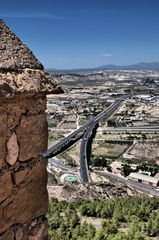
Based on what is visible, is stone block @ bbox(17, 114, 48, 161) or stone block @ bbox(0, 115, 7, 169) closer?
stone block @ bbox(0, 115, 7, 169)

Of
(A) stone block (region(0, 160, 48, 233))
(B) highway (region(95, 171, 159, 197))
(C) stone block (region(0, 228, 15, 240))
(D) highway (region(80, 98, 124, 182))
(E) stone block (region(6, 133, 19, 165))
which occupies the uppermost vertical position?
(E) stone block (region(6, 133, 19, 165))

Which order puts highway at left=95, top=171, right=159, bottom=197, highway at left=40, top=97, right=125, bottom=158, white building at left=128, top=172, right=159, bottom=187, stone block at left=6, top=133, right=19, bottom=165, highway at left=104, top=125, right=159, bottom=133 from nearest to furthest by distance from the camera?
stone block at left=6, top=133, right=19, bottom=165 < highway at left=95, top=171, right=159, bottom=197 < white building at left=128, top=172, right=159, bottom=187 < highway at left=40, top=97, right=125, bottom=158 < highway at left=104, top=125, right=159, bottom=133

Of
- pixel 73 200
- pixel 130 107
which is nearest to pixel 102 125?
pixel 130 107

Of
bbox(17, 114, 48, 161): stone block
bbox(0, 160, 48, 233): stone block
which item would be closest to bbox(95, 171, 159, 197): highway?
bbox(0, 160, 48, 233): stone block

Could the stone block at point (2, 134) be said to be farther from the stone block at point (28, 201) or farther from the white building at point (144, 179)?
the white building at point (144, 179)

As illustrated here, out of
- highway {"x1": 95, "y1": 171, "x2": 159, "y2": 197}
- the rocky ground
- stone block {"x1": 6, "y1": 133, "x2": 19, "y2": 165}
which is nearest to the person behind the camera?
stone block {"x1": 6, "y1": 133, "x2": 19, "y2": 165}

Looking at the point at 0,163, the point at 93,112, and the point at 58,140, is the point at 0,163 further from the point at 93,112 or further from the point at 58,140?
the point at 93,112

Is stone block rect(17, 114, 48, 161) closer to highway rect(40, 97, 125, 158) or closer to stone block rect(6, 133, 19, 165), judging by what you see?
stone block rect(6, 133, 19, 165)

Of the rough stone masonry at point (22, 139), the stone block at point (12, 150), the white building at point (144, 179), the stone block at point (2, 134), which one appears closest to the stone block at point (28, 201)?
the rough stone masonry at point (22, 139)
